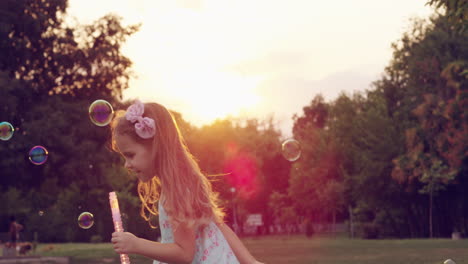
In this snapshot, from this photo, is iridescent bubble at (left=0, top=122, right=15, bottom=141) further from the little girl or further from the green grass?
the green grass

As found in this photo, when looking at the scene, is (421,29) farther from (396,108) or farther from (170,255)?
(170,255)

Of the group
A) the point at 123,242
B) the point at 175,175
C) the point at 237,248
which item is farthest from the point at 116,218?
the point at 237,248

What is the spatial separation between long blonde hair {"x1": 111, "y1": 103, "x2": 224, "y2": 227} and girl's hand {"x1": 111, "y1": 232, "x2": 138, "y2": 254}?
28cm

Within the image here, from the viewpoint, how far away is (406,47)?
1998 inches

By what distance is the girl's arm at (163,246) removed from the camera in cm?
396

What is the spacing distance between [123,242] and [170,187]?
0.40 m

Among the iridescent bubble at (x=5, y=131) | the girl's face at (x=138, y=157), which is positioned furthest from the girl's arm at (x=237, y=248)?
the iridescent bubble at (x=5, y=131)

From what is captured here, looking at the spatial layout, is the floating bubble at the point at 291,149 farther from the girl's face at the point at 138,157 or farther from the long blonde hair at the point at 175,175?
the girl's face at the point at 138,157

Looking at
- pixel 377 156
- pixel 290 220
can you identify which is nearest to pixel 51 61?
pixel 377 156

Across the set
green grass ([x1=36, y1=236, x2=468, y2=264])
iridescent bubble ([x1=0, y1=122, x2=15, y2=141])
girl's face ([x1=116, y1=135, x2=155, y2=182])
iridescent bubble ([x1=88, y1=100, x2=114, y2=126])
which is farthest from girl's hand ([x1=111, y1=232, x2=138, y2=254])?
green grass ([x1=36, y1=236, x2=468, y2=264])

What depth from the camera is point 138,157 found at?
423 cm

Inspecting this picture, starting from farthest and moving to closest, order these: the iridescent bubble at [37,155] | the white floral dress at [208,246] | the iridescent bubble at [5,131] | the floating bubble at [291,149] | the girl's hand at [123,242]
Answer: the floating bubble at [291,149]
the iridescent bubble at [5,131]
the iridescent bubble at [37,155]
the white floral dress at [208,246]
the girl's hand at [123,242]

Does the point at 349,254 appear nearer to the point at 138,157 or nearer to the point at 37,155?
the point at 37,155

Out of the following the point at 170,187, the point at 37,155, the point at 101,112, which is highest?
the point at 101,112
